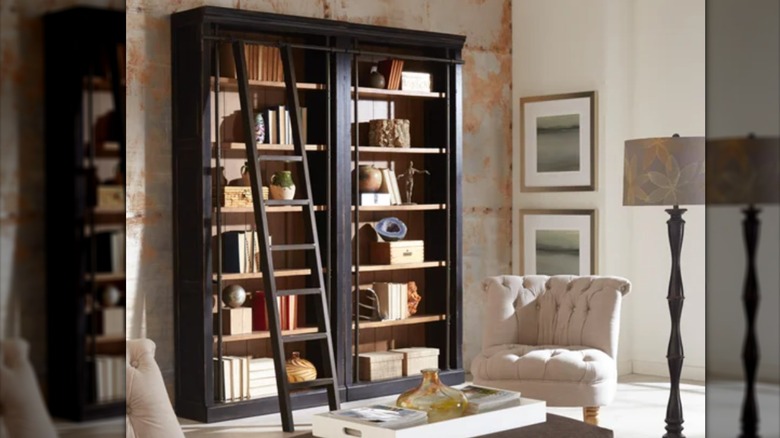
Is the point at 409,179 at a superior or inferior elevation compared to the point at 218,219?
superior

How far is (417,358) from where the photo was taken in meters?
6.65

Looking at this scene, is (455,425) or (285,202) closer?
(455,425)

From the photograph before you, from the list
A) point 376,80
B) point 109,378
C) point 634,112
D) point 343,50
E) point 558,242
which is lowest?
point 558,242

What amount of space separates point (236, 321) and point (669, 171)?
8.77 feet

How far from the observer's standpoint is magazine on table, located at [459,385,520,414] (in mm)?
3688

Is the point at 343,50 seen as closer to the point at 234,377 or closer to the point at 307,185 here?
the point at 307,185

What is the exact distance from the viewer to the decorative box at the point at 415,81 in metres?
6.66

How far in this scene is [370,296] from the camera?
6613mm

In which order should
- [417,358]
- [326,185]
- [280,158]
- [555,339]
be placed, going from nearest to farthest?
1. [555,339]
2. [280,158]
3. [326,185]
4. [417,358]

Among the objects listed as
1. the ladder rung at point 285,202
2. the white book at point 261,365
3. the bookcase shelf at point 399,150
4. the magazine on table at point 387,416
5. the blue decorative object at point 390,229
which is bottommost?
the white book at point 261,365

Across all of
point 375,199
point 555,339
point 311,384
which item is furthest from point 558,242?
point 311,384

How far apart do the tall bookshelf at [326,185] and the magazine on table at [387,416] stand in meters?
2.14

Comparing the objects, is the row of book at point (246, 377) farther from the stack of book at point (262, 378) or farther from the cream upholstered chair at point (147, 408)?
the cream upholstered chair at point (147, 408)

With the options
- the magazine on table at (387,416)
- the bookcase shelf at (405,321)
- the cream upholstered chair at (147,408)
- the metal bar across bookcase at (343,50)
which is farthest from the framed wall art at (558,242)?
the cream upholstered chair at (147,408)
